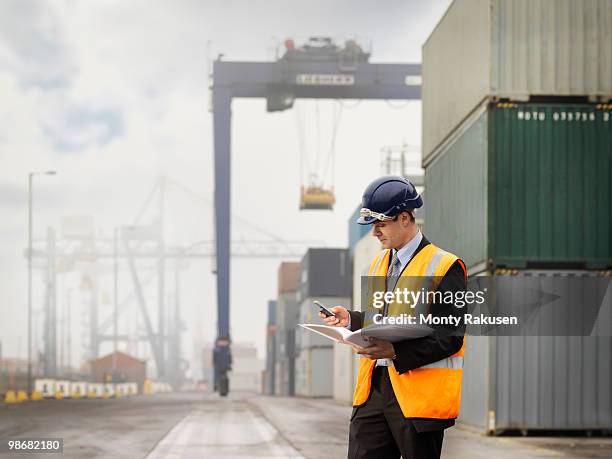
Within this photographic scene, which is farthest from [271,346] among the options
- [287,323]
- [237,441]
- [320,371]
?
[237,441]

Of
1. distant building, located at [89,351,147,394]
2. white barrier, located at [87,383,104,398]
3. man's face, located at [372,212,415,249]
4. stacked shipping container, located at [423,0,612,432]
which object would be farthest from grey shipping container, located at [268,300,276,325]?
man's face, located at [372,212,415,249]

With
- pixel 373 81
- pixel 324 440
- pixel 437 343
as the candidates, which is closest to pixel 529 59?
pixel 324 440

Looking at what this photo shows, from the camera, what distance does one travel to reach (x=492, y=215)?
18.6 meters

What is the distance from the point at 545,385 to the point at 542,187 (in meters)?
3.63

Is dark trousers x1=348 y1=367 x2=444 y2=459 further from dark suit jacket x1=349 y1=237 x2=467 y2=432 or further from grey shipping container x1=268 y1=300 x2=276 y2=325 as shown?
grey shipping container x1=268 y1=300 x2=276 y2=325

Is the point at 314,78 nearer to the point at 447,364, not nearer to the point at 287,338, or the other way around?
the point at 447,364

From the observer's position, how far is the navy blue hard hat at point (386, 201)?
13.2 ft

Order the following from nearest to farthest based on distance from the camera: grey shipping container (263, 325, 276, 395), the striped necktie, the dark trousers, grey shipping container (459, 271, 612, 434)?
the dark trousers
the striped necktie
grey shipping container (459, 271, 612, 434)
grey shipping container (263, 325, 276, 395)

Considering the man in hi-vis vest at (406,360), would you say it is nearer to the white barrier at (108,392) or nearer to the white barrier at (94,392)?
the white barrier at (108,392)

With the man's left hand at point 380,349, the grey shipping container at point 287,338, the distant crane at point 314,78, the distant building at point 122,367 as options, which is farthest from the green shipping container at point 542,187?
the distant building at point 122,367

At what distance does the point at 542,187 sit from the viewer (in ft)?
61.9

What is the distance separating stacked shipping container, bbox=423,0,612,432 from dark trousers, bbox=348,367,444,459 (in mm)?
14254

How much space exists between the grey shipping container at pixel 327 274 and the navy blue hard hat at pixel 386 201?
57571mm

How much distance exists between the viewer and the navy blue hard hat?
4.03 m
